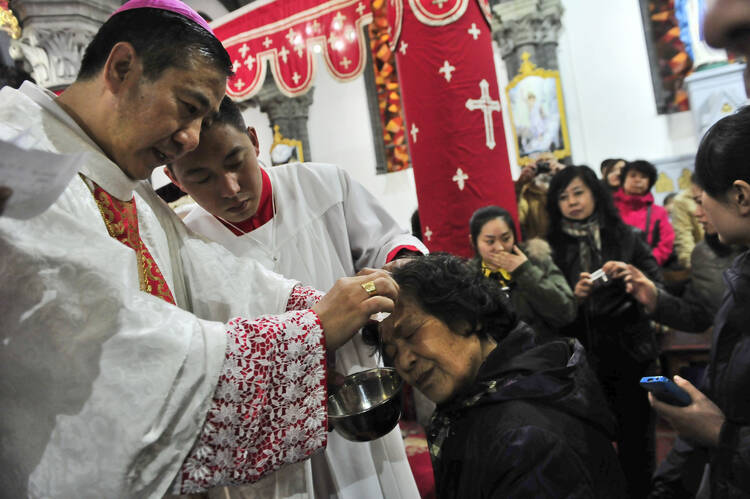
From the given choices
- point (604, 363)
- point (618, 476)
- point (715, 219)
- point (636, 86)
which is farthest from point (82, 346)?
point (636, 86)

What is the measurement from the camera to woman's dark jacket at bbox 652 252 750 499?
1463mm

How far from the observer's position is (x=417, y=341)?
163 centimetres

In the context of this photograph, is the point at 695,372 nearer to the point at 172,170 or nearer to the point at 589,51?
the point at 172,170

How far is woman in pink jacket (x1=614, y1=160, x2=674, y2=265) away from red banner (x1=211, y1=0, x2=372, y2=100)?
3318mm

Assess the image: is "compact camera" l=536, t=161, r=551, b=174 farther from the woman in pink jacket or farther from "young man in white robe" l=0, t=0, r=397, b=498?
"young man in white robe" l=0, t=0, r=397, b=498

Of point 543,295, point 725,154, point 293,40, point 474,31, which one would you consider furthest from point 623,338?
point 293,40

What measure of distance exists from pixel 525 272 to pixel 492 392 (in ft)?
5.42

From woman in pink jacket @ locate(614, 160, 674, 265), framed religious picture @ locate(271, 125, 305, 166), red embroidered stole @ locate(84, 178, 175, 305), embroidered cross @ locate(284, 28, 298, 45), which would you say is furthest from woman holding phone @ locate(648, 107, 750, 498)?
framed religious picture @ locate(271, 125, 305, 166)

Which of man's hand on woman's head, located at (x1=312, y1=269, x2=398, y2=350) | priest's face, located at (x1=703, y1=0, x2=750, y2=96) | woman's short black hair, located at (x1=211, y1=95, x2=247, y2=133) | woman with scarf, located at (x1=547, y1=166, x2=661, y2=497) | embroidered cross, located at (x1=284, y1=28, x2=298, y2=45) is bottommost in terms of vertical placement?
woman with scarf, located at (x1=547, y1=166, x2=661, y2=497)

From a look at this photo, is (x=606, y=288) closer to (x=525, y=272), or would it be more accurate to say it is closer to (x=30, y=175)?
(x=525, y=272)

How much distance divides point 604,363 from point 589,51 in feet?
30.1

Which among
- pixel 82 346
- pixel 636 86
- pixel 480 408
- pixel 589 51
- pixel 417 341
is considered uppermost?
pixel 589 51

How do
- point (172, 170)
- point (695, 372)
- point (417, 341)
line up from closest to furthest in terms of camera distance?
1. point (417, 341)
2. point (172, 170)
3. point (695, 372)

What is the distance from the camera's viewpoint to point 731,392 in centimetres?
154
